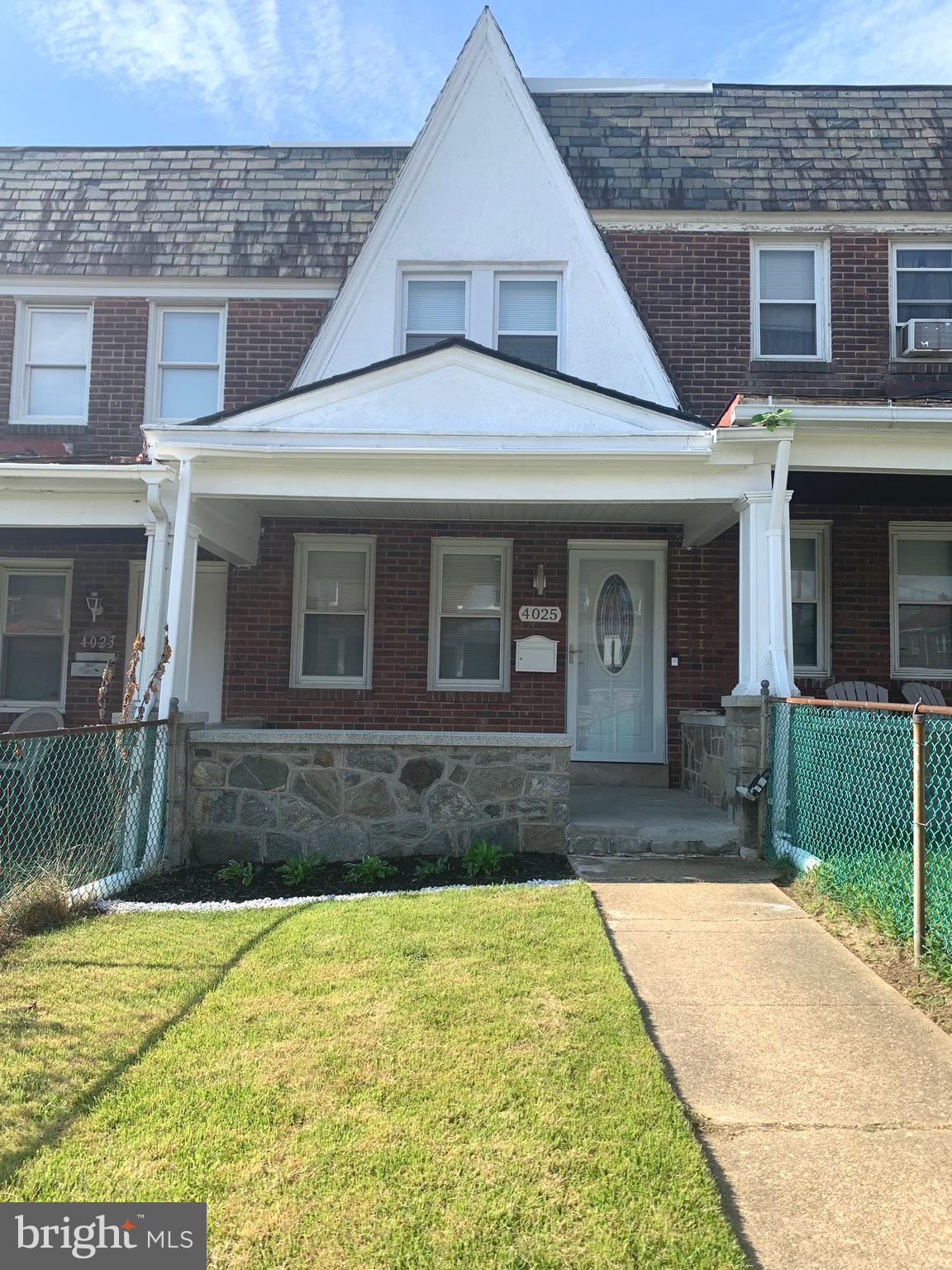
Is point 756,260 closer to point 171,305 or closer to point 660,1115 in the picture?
point 171,305

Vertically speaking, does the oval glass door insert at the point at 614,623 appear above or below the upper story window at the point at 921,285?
below

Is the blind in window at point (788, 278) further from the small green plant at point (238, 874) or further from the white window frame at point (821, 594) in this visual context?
the small green plant at point (238, 874)

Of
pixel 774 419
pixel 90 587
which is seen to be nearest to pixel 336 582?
pixel 90 587

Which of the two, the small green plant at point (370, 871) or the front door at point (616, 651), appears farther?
the front door at point (616, 651)

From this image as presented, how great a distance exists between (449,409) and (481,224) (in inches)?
130

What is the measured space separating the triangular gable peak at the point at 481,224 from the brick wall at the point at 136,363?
0.68 metres

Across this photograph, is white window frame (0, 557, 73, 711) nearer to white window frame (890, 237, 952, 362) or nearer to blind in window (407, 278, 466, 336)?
blind in window (407, 278, 466, 336)

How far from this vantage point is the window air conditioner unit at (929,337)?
9.63 meters

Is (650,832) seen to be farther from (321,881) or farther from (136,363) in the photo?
(136,363)

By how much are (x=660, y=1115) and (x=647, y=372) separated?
7939 millimetres

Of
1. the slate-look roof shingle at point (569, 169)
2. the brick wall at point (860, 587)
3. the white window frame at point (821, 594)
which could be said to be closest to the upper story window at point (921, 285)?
the slate-look roof shingle at point (569, 169)

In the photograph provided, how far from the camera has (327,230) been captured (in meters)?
10.4

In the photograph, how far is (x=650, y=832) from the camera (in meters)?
7.05

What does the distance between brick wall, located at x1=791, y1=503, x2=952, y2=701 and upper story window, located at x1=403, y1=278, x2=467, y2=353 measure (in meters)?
4.12
